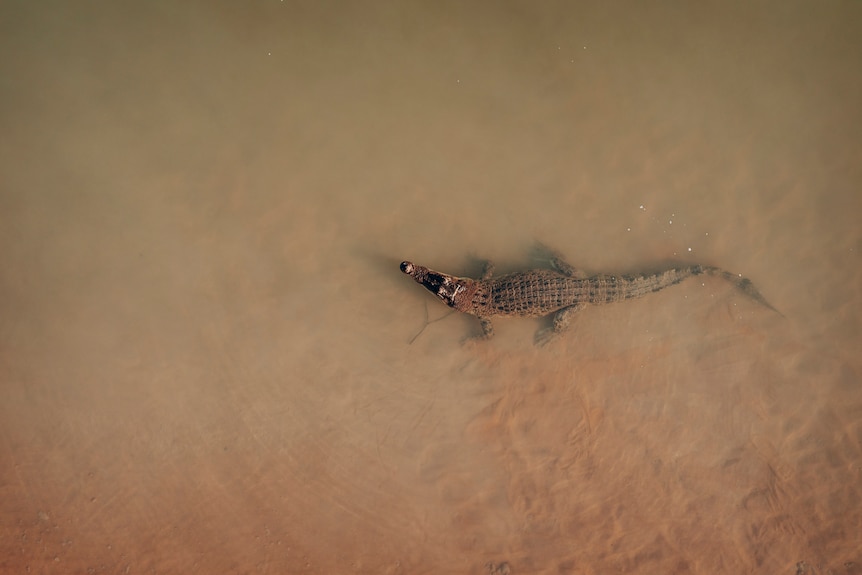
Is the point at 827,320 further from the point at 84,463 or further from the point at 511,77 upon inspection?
the point at 84,463

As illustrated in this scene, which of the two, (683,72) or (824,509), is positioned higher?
(683,72)

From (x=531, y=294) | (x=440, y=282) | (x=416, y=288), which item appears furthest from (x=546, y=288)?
(x=416, y=288)

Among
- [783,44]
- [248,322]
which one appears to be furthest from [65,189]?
[783,44]

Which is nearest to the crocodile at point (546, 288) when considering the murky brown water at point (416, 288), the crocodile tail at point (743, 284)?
the crocodile tail at point (743, 284)

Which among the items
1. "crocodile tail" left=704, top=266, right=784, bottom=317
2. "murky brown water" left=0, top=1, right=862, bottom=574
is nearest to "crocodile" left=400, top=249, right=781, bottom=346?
"crocodile tail" left=704, top=266, right=784, bottom=317

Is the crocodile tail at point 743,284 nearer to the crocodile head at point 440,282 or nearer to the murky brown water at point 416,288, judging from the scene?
the murky brown water at point 416,288

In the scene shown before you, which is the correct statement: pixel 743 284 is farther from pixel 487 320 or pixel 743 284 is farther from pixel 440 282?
pixel 440 282
